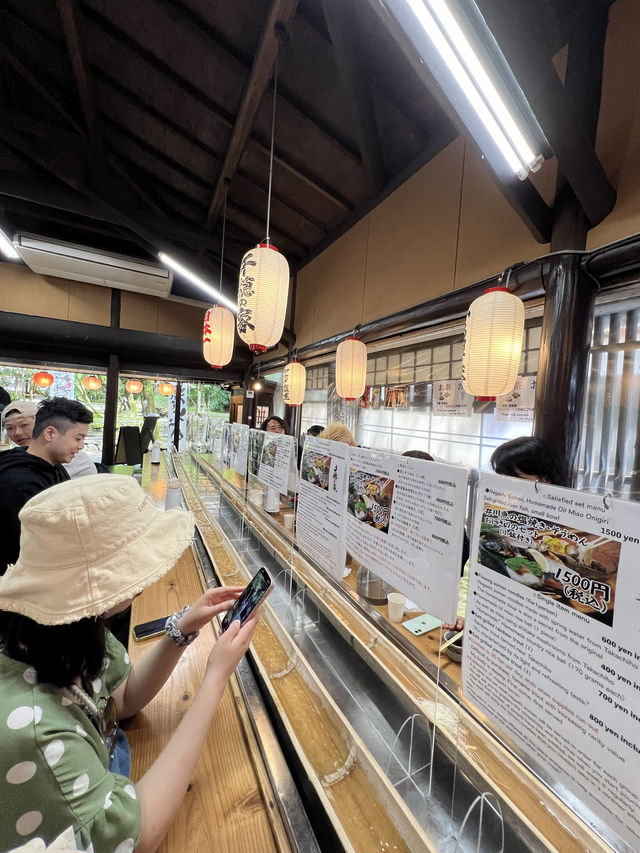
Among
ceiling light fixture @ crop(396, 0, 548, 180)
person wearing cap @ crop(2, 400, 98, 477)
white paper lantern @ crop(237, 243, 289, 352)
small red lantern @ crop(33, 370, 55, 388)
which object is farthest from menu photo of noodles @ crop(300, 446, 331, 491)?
small red lantern @ crop(33, 370, 55, 388)

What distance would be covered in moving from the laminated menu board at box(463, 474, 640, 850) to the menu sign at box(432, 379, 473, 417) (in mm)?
3789

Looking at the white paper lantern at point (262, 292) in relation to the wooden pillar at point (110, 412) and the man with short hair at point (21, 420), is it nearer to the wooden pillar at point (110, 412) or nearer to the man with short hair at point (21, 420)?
the man with short hair at point (21, 420)

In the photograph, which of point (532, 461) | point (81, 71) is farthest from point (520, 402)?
point (81, 71)

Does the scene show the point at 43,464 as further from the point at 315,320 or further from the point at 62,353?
the point at 62,353

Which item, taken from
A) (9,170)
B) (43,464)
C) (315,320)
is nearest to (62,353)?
(9,170)

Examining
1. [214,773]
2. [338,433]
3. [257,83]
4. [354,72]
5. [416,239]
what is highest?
[354,72]

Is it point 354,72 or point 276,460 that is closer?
point 276,460

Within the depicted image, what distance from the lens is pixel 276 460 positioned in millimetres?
1821

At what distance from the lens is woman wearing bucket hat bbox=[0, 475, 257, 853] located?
0.60m

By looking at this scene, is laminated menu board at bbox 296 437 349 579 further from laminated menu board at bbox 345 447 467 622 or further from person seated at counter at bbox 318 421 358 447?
person seated at counter at bbox 318 421 358 447

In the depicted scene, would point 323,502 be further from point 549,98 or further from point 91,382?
point 91,382

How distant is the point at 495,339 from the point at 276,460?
2.10 metres

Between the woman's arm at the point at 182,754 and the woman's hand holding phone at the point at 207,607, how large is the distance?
11.5 inches

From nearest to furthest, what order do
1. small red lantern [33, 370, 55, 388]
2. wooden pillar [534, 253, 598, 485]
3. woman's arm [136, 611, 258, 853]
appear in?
woman's arm [136, 611, 258, 853] < wooden pillar [534, 253, 598, 485] < small red lantern [33, 370, 55, 388]
